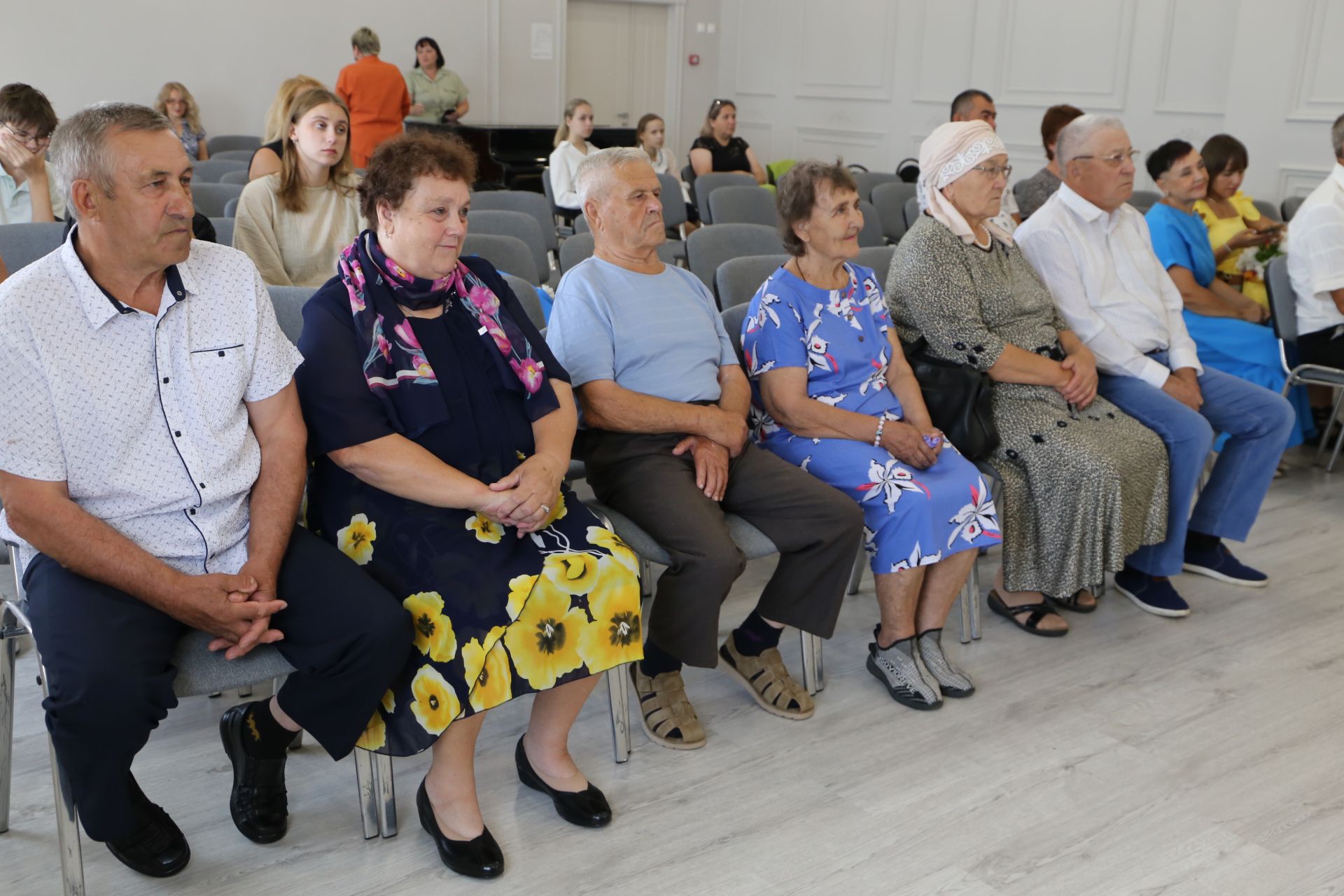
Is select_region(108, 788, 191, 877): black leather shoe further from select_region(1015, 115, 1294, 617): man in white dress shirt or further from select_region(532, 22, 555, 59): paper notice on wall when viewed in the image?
select_region(532, 22, 555, 59): paper notice on wall

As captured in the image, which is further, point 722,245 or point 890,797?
point 722,245

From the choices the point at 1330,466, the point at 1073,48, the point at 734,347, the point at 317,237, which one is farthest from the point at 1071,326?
the point at 1073,48

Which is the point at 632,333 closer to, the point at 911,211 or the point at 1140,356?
the point at 1140,356

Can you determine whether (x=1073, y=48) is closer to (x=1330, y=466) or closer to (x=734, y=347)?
(x=1330, y=466)

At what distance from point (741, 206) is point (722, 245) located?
1.58 m

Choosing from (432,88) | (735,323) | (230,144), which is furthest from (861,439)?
(432,88)

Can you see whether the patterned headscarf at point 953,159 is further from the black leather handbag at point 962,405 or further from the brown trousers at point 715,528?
the brown trousers at point 715,528

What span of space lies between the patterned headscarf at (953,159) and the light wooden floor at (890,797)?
118 centimetres

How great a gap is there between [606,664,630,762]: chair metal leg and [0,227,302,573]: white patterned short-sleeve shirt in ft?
2.66

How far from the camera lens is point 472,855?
6.81 ft

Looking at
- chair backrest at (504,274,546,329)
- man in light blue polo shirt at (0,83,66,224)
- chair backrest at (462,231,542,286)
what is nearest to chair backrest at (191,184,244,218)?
man in light blue polo shirt at (0,83,66,224)

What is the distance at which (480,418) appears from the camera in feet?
7.50

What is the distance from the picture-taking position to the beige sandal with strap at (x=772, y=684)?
106 inches

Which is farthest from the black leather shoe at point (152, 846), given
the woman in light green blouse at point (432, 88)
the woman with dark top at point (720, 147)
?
the woman in light green blouse at point (432, 88)
